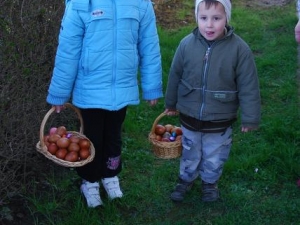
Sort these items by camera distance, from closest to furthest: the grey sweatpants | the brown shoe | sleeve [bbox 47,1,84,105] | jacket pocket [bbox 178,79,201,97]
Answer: sleeve [bbox 47,1,84,105], jacket pocket [bbox 178,79,201,97], the grey sweatpants, the brown shoe

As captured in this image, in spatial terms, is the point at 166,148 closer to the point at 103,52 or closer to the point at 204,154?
the point at 204,154

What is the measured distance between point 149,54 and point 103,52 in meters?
0.35

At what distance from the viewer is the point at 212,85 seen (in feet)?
11.4

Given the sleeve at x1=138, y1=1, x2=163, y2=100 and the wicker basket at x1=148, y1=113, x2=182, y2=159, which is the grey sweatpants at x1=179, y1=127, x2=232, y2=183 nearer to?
the wicker basket at x1=148, y1=113, x2=182, y2=159

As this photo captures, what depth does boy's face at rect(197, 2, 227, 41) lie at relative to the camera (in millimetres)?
3326

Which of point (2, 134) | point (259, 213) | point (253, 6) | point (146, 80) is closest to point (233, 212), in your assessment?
point (259, 213)

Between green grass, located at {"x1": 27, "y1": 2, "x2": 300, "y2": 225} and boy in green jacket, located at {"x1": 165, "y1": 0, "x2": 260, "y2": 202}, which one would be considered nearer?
boy in green jacket, located at {"x1": 165, "y1": 0, "x2": 260, "y2": 202}

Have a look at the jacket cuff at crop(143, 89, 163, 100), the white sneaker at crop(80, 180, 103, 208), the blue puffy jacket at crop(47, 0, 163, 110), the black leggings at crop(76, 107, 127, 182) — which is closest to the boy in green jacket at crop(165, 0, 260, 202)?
the jacket cuff at crop(143, 89, 163, 100)

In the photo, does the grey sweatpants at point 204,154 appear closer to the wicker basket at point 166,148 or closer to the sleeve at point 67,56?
the wicker basket at point 166,148

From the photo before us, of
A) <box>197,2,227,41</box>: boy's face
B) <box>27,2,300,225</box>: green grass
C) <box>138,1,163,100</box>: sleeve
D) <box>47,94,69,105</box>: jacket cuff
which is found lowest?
<box>27,2,300,225</box>: green grass

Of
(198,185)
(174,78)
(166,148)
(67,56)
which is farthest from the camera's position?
(198,185)

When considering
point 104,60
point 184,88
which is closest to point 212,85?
point 184,88

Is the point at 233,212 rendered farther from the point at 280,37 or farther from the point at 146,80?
the point at 280,37

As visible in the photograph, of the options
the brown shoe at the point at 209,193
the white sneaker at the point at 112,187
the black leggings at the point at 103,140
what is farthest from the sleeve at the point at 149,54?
the brown shoe at the point at 209,193
